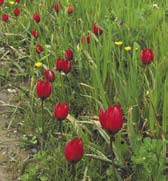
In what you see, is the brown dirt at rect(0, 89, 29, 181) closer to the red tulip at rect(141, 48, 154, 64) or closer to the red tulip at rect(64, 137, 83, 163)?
the red tulip at rect(64, 137, 83, 163)

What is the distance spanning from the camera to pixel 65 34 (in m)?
2.71

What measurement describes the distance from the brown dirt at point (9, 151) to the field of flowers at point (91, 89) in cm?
5

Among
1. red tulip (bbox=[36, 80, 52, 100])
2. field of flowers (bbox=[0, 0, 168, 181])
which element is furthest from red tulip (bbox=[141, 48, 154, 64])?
red tulip (bbox=[36, 80, 52, 100])

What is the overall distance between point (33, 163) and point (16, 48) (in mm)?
1240

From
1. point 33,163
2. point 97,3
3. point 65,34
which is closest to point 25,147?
point 33,163

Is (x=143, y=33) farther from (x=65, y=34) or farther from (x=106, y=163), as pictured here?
(x=106, y=163)

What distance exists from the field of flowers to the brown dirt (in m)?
0.05

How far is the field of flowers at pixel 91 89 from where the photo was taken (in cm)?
166

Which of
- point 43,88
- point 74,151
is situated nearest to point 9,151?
point 43,88

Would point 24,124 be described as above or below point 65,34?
below

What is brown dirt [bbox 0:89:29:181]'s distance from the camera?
1.86 m

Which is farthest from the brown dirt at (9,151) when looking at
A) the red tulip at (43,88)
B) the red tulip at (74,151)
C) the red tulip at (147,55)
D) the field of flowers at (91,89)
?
the red tulip at (147,55)

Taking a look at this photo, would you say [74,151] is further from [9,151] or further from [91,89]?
[91,89]

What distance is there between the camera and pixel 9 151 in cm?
201
